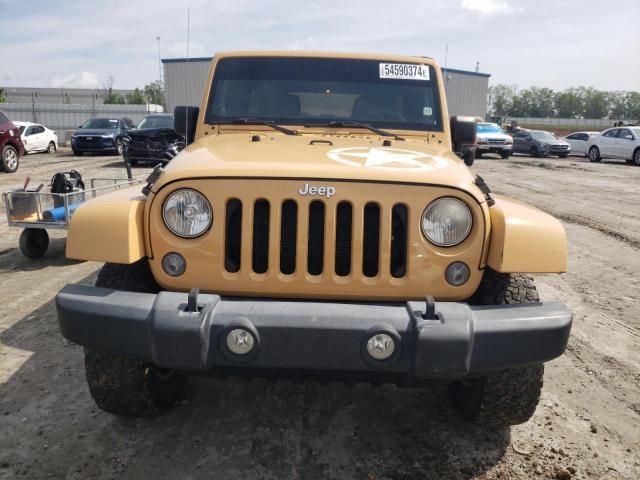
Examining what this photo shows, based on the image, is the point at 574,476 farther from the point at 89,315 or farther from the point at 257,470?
the point at 89,315

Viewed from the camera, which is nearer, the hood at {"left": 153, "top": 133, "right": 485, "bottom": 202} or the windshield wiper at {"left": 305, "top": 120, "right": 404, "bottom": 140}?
the hood at {"left": 153, "top": 133, "right": 485, "bottom": 202}

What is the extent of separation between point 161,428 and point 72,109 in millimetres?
32629

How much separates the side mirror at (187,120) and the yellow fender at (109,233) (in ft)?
5.16

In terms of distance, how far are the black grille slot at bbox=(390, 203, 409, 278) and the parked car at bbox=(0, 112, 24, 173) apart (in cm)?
1468

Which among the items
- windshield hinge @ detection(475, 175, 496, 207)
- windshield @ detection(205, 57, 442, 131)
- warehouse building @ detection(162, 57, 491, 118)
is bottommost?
windshield hinge @ detection(475, 175, 496, 207)

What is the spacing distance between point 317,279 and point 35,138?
70.2ft

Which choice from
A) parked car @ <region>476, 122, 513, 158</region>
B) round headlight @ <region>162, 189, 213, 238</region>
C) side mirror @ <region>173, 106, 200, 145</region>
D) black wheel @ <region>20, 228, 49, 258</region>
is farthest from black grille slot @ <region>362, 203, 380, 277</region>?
parked car @ <region>476, 122, 513, 158</region>

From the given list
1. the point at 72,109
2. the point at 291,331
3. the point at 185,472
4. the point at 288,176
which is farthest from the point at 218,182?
the point at 72,109

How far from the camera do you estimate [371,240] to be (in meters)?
2.44

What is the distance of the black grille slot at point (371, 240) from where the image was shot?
7.90 feet

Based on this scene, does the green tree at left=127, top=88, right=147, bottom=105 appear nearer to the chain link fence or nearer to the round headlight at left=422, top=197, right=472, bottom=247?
the chain link fence

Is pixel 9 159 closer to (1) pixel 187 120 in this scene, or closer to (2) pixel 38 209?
(2) pixel 38 209

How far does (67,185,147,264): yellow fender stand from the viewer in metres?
2.34

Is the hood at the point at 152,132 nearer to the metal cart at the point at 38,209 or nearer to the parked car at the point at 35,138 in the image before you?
the parked car at the point at 35,138
